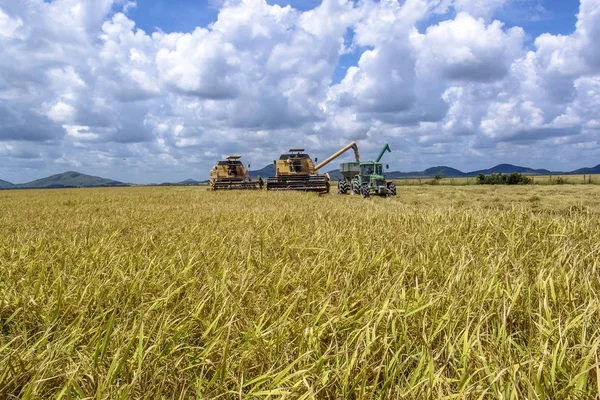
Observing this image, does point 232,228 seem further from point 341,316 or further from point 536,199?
point 536,199

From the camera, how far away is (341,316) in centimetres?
196

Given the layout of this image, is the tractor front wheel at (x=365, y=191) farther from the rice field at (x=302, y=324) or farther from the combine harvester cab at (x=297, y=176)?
the rice field at (x=302, y=324)

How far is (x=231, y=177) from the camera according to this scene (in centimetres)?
3203

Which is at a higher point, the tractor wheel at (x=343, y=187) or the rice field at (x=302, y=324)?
the tractor wheel at (x=343, y=187)

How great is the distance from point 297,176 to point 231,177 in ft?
23.7

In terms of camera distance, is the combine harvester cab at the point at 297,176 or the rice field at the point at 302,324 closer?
the rice field at the point at 302,324

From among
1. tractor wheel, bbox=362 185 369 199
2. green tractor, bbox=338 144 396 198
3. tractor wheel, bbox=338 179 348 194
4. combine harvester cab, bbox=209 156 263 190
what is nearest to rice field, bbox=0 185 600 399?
tractor wheel, bbox=362 185 369 199

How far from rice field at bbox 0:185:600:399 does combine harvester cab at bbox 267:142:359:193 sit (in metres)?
22.0

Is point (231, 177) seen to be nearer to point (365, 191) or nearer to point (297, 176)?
point (297, 176)

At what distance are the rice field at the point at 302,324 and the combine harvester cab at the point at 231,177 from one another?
2620 centimetres

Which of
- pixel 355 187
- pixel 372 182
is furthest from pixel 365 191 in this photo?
pixel 355 187

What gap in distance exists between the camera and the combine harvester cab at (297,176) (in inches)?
1033

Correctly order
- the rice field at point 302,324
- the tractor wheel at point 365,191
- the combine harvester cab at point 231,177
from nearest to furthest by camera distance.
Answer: the rice field at point 302,324 < the tractor wheel at point 365,191 < the combine harvester cab at point 231,177

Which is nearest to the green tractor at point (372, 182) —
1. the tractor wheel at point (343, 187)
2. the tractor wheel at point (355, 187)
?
the tractor wheel at point (355, 187)
